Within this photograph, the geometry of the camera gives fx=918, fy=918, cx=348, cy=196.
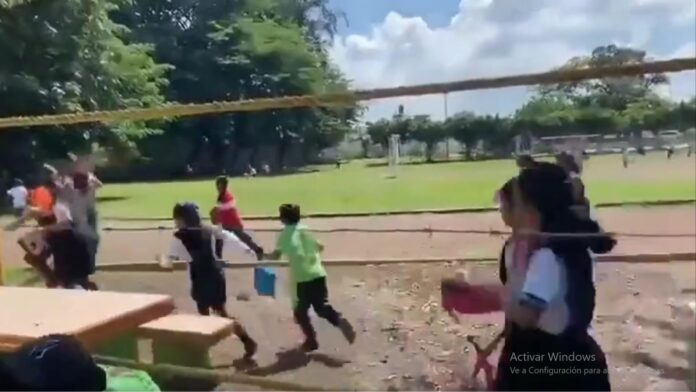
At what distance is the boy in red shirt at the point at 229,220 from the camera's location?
2.05 meters

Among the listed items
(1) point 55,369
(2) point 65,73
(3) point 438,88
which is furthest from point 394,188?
(2) point 65,73

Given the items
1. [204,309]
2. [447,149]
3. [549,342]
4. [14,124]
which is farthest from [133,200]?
[549,342]

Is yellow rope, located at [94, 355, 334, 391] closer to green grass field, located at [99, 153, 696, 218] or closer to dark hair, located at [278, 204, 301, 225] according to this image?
green grass field, located at [99, 153, 696, 218]

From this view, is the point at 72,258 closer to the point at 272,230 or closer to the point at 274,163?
the point at 272,230

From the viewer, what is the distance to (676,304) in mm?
1205

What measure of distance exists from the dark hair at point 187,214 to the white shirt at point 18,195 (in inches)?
17.4

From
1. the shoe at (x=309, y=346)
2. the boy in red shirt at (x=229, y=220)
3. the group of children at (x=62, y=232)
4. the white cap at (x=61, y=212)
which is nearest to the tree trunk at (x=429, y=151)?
the boy in red shirt at (x=229, y=220)

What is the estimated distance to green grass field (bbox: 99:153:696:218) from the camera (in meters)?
1.10

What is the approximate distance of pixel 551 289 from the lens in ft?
3.83

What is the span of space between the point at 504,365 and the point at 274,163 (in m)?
0.78

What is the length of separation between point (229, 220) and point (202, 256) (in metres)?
0.13

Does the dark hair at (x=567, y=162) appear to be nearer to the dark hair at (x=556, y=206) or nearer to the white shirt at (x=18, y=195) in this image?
the dark hair at (x=556, y=206)

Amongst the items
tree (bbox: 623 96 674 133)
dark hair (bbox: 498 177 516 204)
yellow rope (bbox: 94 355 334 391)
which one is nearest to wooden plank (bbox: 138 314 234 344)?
yellow rope (bbox: 94 355 334 391)

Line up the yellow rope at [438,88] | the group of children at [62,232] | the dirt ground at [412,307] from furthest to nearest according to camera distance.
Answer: the group of children at [62,232], the dirt ground at [412,307], the yellow rope at [438,88]
